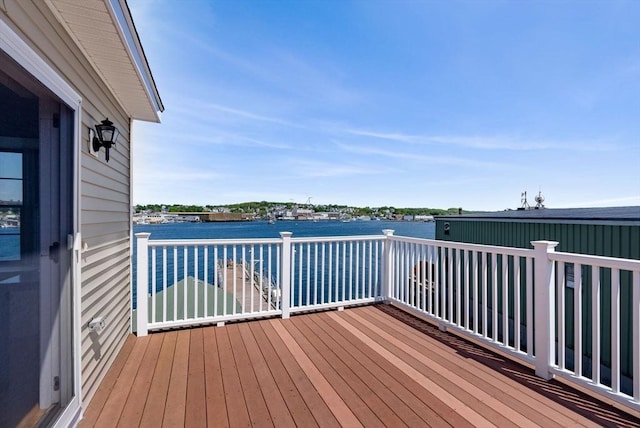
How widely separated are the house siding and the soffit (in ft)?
0.20

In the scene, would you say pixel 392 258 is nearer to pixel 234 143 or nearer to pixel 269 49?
pixel 269 49

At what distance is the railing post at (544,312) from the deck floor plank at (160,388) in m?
2.86

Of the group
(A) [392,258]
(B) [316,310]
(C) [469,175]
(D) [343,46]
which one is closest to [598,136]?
(C) [469,175]

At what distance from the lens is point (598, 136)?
42.1 feet

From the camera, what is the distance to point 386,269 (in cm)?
441

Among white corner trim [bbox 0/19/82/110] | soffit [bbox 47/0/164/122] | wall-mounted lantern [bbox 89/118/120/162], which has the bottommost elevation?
wall-mounted lantern [bbox 89/118/120/162]

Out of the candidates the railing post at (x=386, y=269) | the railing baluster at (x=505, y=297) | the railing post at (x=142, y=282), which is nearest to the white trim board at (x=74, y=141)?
the railing post at (x=142, y=282)

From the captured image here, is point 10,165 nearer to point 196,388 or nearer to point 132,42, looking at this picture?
point 132,42

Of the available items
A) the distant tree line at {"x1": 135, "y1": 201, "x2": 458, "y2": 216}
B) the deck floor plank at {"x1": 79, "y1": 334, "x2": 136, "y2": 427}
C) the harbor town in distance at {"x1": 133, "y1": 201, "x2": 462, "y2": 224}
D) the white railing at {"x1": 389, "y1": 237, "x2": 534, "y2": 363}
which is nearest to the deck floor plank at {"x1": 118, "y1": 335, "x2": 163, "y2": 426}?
the deck floor plank at {"x1": 79, "y1": 334, "x2": 136, "y2": 427}

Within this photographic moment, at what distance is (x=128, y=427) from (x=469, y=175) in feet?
78.7

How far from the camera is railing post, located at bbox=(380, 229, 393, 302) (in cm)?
434

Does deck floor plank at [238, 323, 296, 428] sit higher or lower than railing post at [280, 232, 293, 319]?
lower

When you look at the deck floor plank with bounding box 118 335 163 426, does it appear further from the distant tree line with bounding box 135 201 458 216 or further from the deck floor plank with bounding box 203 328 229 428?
the distant tree line with bounding box 135 201 458 216

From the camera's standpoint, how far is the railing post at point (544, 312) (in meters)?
2.36
